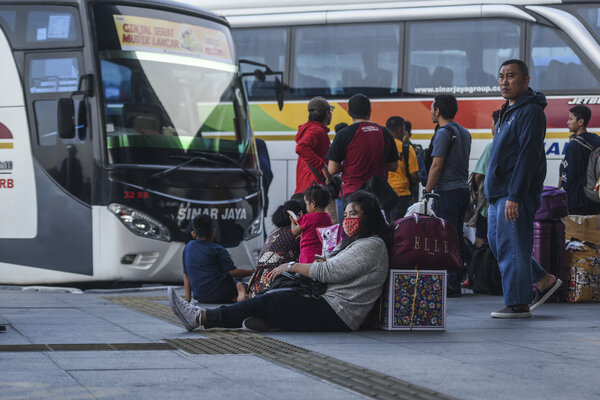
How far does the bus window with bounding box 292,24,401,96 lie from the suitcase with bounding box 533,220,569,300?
5915 millimetres

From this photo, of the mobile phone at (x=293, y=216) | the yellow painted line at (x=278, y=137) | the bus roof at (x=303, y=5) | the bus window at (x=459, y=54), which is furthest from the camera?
the yellow painted line at (x=278, y=137)

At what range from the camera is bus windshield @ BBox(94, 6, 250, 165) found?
11.4m

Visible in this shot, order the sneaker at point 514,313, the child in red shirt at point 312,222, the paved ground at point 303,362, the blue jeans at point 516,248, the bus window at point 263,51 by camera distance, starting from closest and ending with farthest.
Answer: the paved ground at point 303,362
the blue jeans at point 516,248
the sneaker at point 514,313
the child in red shirt at point 312,222
the bus window at point 263,51

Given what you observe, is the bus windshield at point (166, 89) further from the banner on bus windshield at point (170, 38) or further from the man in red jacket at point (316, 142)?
the man in red jacket at point (316, 142)

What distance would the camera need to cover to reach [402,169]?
39.0ft

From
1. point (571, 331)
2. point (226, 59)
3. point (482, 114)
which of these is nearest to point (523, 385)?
point (571, 331)

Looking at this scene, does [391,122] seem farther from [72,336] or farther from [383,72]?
[72,336]

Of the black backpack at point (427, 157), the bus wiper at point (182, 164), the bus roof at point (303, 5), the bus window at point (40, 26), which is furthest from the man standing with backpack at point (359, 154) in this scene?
Result: the bus roof at point (303, 5)

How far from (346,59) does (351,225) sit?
9146 millimetres

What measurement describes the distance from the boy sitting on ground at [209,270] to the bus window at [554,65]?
21.8 feet

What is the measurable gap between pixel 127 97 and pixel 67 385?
6822 millimetres

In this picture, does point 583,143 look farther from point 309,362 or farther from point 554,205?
point 309,362

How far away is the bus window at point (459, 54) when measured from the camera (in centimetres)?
1532

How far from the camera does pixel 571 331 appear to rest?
7.54 meters
